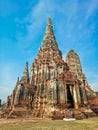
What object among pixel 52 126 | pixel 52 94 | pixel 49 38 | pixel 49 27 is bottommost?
pixel 52 126

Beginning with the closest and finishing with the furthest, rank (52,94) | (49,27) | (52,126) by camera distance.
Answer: (52,126) → (52,94) → (49,27)

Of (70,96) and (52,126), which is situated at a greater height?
(70,96)

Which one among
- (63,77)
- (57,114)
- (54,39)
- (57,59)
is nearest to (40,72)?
(57,59)

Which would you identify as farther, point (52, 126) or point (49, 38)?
point (49, 38)

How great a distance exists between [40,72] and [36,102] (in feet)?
60.8

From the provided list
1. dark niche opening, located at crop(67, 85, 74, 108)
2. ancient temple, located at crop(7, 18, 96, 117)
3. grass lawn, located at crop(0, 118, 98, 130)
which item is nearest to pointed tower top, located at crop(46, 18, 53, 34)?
ancient temple, located at crop(7, 18, 96, 117)

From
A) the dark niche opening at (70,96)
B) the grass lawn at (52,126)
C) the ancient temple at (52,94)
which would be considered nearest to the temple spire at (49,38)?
the ancient temple at (52,94)

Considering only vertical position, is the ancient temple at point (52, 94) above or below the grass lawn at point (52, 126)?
above

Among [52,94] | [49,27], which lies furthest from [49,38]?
[52,94]

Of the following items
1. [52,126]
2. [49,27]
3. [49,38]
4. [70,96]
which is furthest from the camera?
[49,27]

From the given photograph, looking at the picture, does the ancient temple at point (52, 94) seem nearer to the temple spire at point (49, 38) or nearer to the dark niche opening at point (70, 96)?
the dark niche opening at point (70, 96)

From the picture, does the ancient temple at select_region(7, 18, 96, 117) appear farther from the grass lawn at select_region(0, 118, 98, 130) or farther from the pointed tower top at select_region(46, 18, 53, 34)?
the pointed tower top at select_region(46, 18, 53, 34)

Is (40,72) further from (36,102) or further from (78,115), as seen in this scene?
(78,115)

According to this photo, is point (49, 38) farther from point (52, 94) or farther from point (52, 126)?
point (52, 126)
